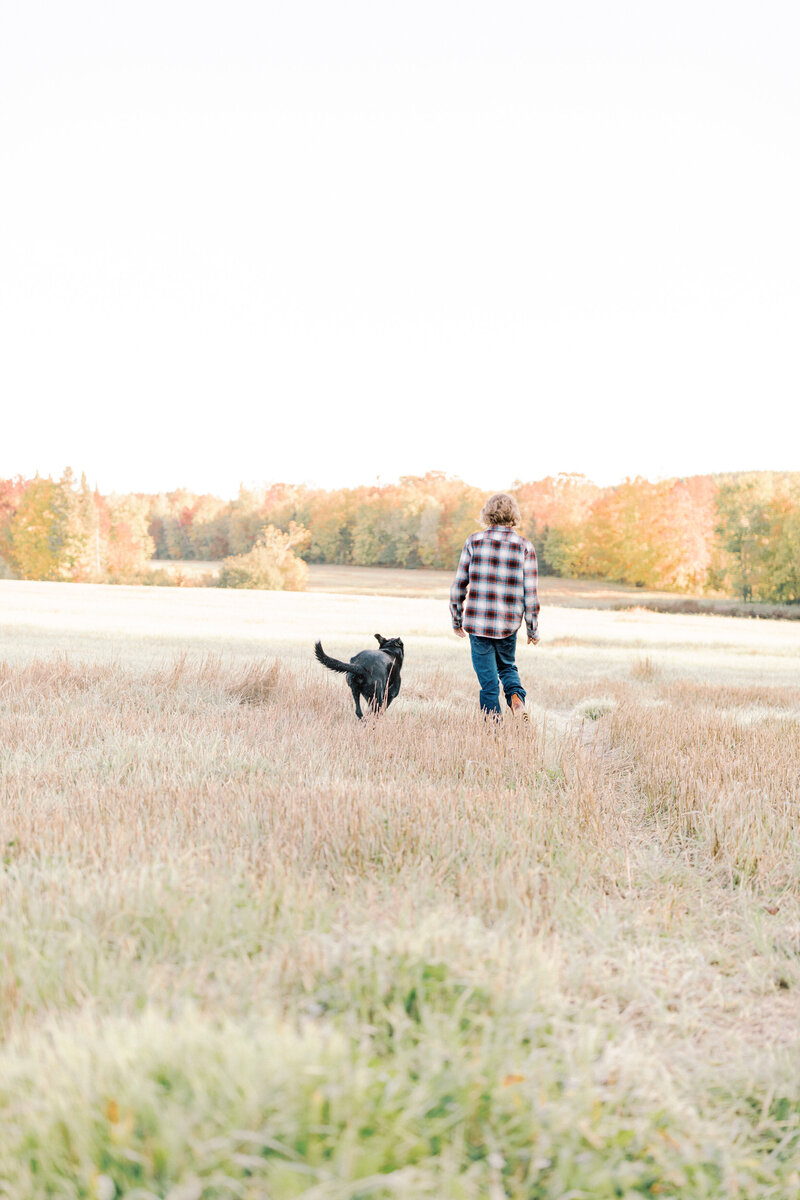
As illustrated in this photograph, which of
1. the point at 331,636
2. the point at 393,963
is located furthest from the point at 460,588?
the point at 331,636

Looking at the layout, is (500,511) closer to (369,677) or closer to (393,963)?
(369,677)

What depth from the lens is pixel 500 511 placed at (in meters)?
6.95

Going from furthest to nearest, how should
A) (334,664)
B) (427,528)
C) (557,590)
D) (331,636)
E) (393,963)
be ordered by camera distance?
(427,528)
(557,590)
(331,636)
(334,664)
(393,963)

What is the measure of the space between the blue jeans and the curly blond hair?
3.64 feet

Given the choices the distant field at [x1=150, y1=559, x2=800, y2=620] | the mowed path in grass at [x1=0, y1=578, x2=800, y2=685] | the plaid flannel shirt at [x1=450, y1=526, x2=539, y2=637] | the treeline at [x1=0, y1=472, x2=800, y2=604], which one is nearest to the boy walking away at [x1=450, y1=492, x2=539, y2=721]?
the plaid flannel shirt at [x1=450, y1=526, x2=539, y2=637]

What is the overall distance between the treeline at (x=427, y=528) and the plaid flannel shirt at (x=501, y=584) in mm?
39050

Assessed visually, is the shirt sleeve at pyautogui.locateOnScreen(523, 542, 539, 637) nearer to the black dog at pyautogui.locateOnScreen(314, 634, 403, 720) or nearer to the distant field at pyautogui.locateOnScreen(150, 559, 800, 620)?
the black dog at pyautogui.locateOnScreen(314, 634, 403, 720)

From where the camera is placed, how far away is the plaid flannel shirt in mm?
6855

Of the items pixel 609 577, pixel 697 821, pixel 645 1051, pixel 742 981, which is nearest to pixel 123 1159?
pixel 645 1051

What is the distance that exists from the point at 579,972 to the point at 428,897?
744mm

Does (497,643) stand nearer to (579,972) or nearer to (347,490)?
(579,972)

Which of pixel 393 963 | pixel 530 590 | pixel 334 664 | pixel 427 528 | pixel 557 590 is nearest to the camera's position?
pixel 393 963

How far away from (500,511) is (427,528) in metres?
70.7

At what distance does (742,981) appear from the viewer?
9.25 ft
